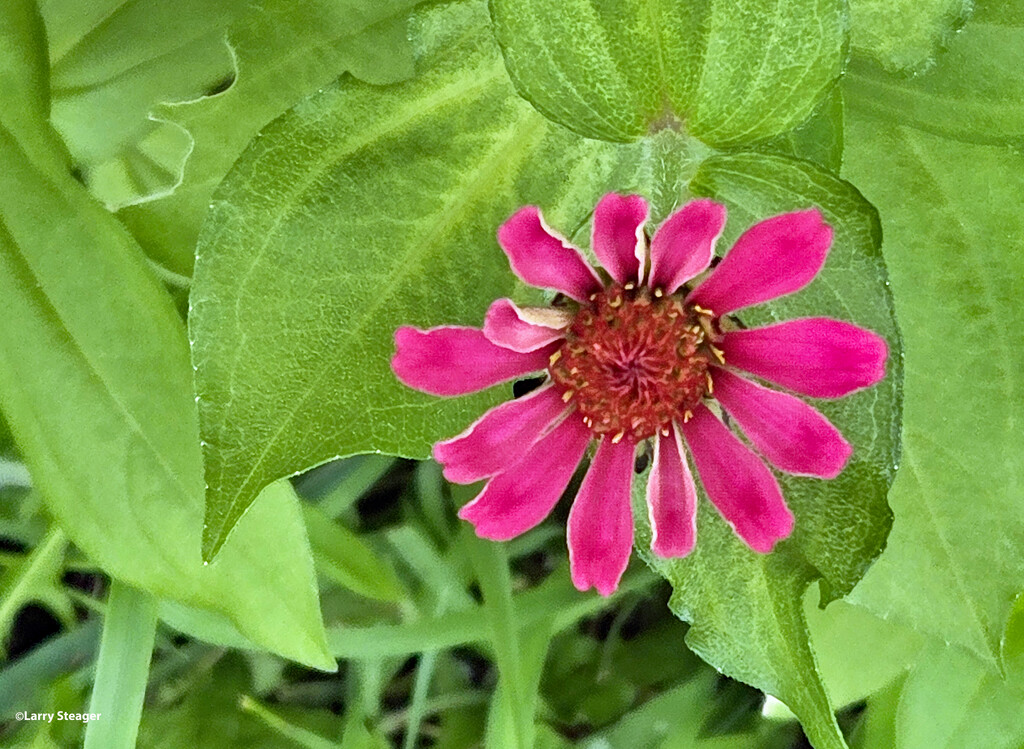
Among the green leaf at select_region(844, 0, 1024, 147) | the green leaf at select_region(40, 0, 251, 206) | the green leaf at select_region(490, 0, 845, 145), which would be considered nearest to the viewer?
the green leaf at select_region(490, 0, 845, 145)

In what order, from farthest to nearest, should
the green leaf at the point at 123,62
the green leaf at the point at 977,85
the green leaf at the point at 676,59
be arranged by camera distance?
the green leaf at the point at 123,62
the green leaf at the point at 977,85
the green leaf at the point at 676,59

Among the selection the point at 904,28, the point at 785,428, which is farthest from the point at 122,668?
the point at 904,28

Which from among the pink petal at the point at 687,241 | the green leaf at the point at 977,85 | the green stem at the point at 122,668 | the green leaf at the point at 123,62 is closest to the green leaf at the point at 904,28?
the green leaf at the point at 977,85

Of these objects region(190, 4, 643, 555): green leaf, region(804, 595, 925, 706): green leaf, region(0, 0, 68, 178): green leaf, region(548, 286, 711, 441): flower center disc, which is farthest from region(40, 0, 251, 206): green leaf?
region(804, 595, 925, 706): green leaf

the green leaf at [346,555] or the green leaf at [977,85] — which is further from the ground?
the green leaf at [977,85]

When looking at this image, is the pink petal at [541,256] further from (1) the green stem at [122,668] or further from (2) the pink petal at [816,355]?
(1) the green stem at [122,668]

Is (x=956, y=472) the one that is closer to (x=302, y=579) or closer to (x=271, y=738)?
(x=302, y=579)

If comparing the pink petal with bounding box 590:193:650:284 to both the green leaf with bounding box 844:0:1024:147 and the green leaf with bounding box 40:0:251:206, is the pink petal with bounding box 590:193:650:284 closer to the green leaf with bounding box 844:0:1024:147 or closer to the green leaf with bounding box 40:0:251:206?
the green leaf with bounding box 844:0:1024:147

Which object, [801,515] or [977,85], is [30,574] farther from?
[977,85]
